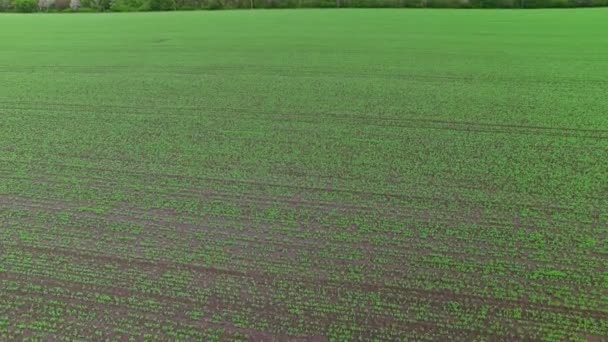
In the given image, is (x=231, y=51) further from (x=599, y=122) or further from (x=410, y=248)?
(x=410, y=248)

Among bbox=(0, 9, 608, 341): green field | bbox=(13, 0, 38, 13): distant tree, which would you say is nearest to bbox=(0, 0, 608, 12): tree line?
bbox=(13, 0, 38, 13): distant tree

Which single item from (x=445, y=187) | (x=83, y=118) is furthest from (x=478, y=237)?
(x=83, y=118)

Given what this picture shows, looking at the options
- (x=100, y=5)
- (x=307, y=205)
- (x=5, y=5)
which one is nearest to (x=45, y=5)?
(x=5, y=5)

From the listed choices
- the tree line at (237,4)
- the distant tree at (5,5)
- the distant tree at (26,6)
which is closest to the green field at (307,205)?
the tree line at (237,4)

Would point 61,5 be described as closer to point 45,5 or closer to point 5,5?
point 45,5

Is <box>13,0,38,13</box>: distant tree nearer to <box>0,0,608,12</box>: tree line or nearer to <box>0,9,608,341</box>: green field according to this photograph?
<box>0,0,608,12</box>: tree line

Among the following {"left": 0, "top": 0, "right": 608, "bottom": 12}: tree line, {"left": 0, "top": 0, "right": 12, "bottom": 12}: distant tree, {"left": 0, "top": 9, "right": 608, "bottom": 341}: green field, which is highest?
{"left": 0, "top": 0, "right": 12, "bottom": 12}: distant tree
